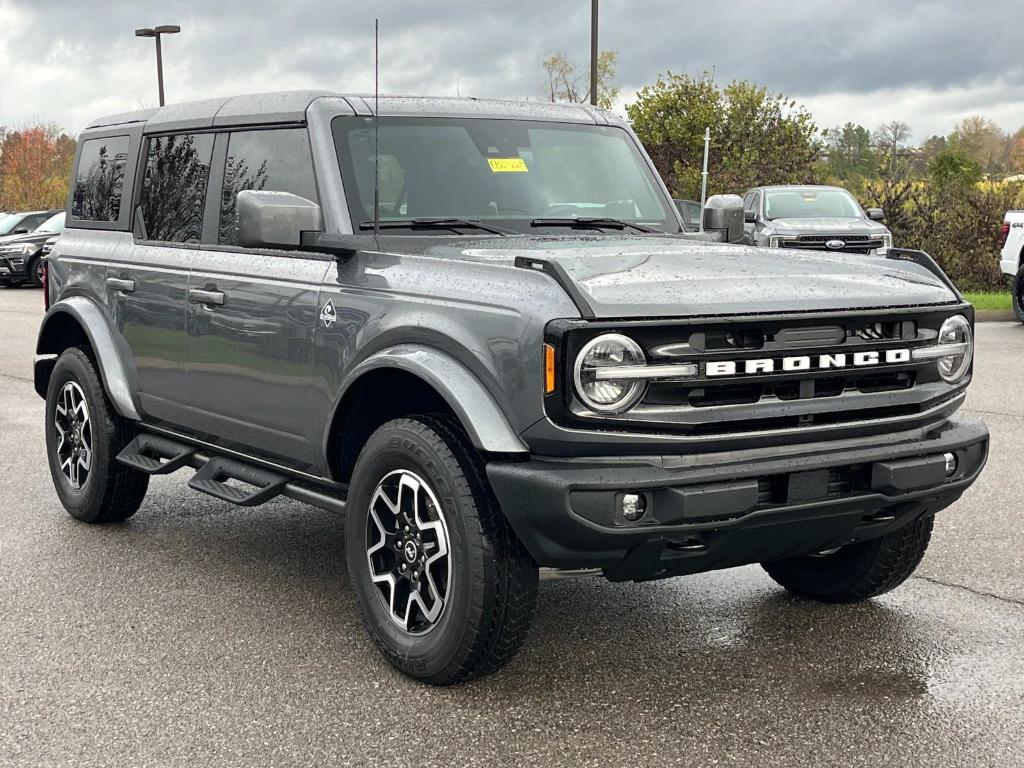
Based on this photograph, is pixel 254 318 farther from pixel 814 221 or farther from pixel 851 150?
→ pixel 851 150

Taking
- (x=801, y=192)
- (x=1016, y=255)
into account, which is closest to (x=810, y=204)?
(x=801, y=192)

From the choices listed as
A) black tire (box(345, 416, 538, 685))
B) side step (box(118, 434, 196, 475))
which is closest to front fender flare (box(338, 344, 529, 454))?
black tire (box(345, 416, 538, 685))

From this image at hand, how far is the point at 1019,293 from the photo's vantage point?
17.1m

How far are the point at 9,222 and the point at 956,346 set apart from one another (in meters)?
32.1

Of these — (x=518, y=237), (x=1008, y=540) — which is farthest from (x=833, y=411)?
(x=1008, y=540)

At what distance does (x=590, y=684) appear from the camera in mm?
4344

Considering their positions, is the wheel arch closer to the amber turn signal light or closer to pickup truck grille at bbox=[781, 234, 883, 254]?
the amber turn signal light

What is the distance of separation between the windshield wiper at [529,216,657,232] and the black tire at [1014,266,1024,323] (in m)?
12.9

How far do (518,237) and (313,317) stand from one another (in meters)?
0.82

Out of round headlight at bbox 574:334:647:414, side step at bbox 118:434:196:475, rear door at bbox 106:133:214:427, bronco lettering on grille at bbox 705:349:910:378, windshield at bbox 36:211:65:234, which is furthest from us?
windshield at bbox 36:211:65:234

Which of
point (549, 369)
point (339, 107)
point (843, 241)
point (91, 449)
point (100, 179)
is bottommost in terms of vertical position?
point (91, 449)

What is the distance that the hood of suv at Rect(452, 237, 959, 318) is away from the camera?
12.8 feet

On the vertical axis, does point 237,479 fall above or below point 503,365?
below

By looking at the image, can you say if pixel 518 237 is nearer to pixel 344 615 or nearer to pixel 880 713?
pixel 344 615
